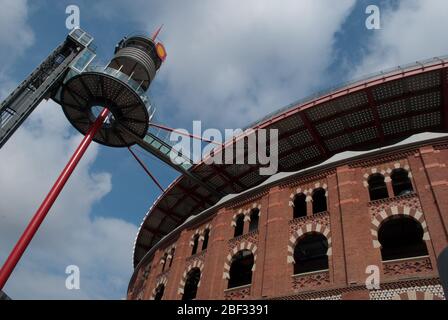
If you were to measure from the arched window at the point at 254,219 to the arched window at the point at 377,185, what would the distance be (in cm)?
622

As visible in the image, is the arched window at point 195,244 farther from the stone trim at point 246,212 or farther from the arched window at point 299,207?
the arched window at point 299,207

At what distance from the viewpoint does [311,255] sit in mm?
21047

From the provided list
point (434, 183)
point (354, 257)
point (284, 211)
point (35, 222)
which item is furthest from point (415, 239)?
point (35, 222)

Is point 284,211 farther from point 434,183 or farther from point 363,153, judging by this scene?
point 434,183

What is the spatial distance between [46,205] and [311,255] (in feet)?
49.8

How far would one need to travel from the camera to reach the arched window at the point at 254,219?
2221 cm

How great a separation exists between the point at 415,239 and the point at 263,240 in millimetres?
7328

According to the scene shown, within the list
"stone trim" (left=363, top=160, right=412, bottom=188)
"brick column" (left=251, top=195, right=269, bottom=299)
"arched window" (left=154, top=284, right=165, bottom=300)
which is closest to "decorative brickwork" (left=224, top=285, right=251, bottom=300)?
"brick column" (left=251, top=195, right=269, bottom=299)

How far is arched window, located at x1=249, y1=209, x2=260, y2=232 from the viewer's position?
875 inches

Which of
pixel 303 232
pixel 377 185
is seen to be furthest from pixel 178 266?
pixel 377 185

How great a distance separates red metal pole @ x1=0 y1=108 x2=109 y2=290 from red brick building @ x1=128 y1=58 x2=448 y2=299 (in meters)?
8.08

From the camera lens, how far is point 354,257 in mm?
15812

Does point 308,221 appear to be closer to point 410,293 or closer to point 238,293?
point 238,293

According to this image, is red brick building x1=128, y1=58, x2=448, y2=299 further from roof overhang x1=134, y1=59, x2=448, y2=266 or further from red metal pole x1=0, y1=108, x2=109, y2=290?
red metal pole x1=0, y1=108, x2=109, y2=290
